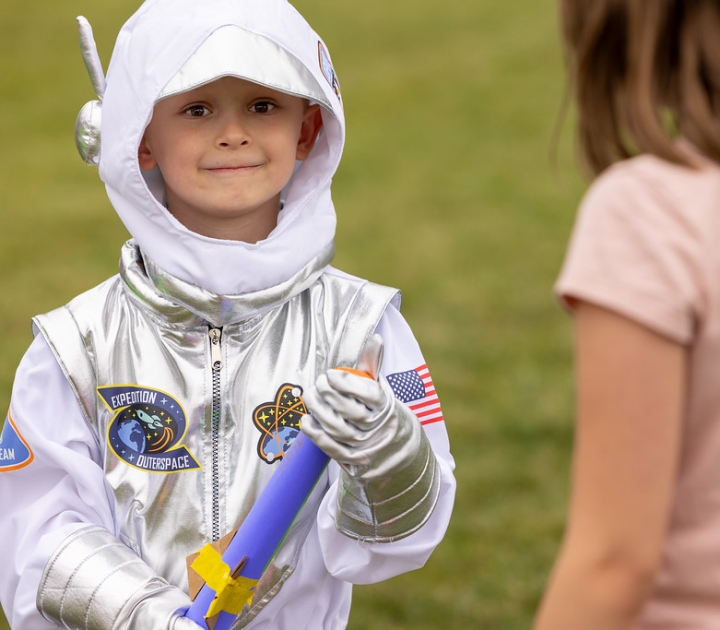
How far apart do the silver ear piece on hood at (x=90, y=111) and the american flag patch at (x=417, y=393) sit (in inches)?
30.1

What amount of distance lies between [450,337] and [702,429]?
16.2 ft

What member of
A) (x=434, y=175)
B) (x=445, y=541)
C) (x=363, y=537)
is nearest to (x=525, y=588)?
(x=445, y=541)

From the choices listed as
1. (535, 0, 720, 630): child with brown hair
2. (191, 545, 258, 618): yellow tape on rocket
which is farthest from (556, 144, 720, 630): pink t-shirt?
(191, 545, 258, 618): yellow tape on rocket

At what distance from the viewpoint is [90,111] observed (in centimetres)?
242

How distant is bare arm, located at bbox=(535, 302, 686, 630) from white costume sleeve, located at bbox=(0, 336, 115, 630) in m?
1.07

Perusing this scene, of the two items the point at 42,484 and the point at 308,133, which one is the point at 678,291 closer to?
→ the point at 308,133

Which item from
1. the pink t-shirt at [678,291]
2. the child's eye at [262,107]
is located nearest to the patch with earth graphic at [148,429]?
the child's eye at [262,107]

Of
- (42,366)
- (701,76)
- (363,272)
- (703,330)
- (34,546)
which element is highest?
(701,76)

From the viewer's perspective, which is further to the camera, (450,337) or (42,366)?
(450,337)

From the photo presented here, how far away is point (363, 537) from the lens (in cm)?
217

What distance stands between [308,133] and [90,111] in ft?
1.52

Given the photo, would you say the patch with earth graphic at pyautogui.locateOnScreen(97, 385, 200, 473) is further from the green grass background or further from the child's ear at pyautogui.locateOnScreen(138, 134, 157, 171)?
the green grass background

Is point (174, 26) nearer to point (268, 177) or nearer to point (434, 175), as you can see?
point (268, 177)

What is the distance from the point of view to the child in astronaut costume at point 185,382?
2262 mm
